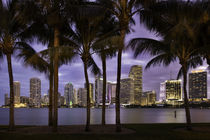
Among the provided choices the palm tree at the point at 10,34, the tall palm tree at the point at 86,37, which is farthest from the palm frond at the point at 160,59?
the palm tree at the point at 10,34

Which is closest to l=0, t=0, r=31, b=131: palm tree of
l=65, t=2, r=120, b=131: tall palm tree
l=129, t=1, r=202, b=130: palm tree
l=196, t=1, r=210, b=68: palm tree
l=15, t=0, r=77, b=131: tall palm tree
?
l=15, t=0, r=77, b=131: tall palm tree

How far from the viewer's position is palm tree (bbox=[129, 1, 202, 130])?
11031 mm

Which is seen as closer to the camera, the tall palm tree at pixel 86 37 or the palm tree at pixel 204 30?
the palm tree at pixel 204 30

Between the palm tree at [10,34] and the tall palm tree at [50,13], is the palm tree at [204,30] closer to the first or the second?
the tall palm tree at [50,13]

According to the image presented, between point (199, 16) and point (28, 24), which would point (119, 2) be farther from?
point (28, 24)

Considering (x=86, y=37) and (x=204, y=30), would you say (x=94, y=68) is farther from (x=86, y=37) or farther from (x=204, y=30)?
(x=204, y=30)

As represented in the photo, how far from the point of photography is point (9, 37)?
539 inches

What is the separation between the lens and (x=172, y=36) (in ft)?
34.7

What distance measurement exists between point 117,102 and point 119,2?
5.37m

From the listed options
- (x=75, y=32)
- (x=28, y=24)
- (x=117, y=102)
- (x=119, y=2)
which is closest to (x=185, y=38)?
(x=119, y=2)

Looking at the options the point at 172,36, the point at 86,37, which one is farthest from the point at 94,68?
the point at 172,36

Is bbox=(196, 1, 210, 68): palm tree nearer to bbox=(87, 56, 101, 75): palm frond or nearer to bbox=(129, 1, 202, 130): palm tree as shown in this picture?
bbox=(129, 1, 202, 130): palm tree

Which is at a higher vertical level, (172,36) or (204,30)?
(204,30)

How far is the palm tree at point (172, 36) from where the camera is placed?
11031 millimetres
